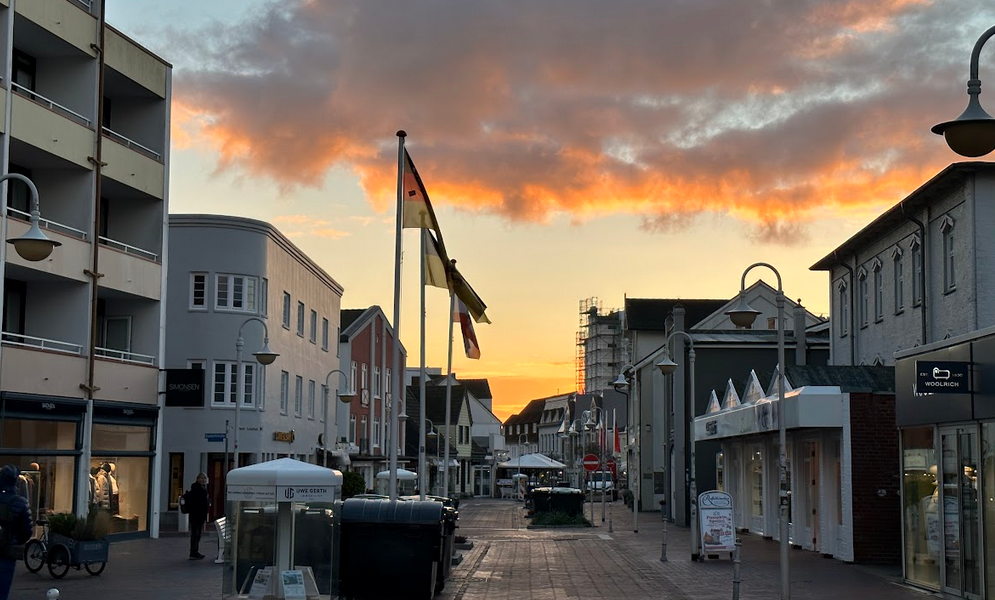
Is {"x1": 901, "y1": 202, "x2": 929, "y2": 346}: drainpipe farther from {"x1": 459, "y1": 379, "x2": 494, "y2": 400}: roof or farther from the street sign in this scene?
{"x1": 459, "y1": 379, "x2": 494, "y2": 400}: roof

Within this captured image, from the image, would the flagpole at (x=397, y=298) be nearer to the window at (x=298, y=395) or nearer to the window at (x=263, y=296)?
the window at (x=263, y=296)

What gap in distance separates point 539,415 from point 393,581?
154656mm

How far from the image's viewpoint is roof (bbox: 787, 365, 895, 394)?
90.1 feet

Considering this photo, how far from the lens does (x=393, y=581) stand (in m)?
18.0

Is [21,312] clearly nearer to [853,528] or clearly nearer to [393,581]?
[393,581]

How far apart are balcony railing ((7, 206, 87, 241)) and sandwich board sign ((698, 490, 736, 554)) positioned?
1635cm

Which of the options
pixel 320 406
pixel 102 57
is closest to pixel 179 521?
pixel 102 57

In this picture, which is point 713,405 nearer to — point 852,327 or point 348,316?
point 852,327

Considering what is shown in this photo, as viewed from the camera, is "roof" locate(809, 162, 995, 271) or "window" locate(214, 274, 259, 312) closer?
"roof" locate(809, 162, 995, 271)

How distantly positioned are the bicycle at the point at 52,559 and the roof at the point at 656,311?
182 ft

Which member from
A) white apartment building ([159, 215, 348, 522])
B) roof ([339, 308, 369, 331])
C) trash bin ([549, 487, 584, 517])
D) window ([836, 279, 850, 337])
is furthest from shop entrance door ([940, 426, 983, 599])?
roof ([339, 308, 369, 331])

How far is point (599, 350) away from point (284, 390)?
270 ft

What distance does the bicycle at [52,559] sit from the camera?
21.4 metres

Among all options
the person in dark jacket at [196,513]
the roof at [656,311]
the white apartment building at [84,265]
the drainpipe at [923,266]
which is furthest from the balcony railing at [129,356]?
the roof at [656,311]
